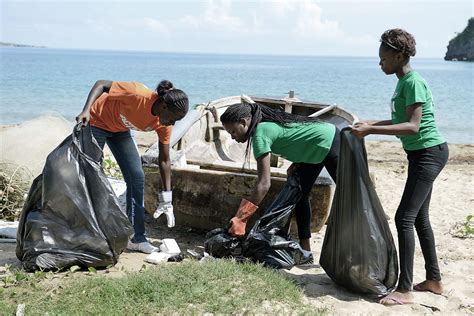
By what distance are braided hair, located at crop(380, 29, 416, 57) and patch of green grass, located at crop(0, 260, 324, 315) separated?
1723 millimetres

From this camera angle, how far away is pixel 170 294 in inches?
141

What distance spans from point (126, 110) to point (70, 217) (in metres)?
0.91

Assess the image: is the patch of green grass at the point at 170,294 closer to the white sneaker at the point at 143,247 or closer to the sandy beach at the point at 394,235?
the sandy beach at the point at 394,235

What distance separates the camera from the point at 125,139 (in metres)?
4.66

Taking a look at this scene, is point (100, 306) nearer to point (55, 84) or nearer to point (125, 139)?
point (125, 139)

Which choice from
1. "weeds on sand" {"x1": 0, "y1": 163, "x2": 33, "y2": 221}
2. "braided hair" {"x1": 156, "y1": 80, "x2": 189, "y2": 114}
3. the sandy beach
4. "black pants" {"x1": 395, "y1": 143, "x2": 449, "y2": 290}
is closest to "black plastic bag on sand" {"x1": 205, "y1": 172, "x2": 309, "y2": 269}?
the sandy beach

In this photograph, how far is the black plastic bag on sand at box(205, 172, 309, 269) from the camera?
4.41 metres

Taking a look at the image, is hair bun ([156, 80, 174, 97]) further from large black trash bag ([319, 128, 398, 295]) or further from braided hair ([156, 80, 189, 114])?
large black trash bag ([319, 128, 398, 295])

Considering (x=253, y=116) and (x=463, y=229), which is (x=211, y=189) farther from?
(x=463, y=229)

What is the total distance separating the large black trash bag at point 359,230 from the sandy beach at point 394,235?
16 centimetres

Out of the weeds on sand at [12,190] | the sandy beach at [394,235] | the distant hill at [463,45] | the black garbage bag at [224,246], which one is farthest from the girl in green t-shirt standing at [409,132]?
the distant hill at [463,45]

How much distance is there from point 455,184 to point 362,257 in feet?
17.5

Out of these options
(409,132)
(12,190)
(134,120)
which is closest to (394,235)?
(409,132)

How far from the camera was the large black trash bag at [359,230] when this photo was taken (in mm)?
3898
